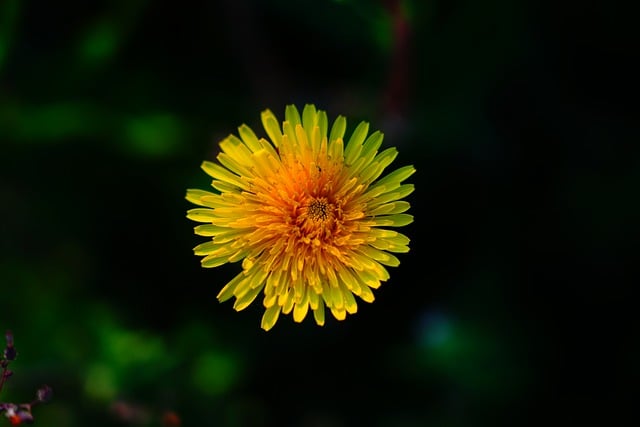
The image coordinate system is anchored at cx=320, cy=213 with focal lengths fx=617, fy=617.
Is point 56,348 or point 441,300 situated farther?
point 441,300

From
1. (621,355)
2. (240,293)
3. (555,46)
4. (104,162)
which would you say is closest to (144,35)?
(104,162)

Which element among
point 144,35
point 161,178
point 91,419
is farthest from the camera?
point 144,35

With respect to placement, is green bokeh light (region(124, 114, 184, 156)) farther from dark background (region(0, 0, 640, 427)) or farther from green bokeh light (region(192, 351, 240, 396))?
green bokeh light (region(192, 351, 240, 396))

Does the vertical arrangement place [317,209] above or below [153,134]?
below

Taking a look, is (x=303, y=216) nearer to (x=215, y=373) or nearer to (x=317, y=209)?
(x=317, y=209)

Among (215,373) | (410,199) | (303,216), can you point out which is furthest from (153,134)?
(303,216)

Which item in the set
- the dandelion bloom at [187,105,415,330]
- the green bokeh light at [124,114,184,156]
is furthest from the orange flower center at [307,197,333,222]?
the green bokeh light at [124,114,184,156]

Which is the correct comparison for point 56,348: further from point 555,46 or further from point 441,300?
point 555,46
